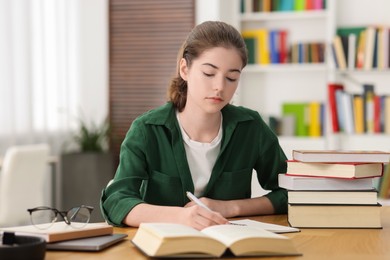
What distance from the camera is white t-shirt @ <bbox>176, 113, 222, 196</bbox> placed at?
2230mm

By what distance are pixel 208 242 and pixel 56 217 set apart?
39 cm

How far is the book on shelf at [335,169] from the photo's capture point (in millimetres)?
1877

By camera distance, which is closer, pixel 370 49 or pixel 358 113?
pixel 358 113

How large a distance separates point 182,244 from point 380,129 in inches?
143

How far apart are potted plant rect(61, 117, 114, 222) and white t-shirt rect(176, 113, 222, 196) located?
3.66 meters

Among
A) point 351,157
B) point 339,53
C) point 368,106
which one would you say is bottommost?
point 368,106

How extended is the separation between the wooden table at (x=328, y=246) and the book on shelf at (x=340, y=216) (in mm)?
28

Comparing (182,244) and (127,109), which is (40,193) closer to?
(127,109)

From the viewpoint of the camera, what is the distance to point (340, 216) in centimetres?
189

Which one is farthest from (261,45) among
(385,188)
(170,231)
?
(170,231)

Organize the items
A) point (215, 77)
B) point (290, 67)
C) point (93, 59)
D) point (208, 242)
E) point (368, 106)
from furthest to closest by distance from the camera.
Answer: point (93, 59)
point (290, 67)
point (368, 106)
point (215, 77)
point (208, 242)

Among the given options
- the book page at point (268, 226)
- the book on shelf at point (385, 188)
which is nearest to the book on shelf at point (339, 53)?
the book on shelf at point (385, 188)

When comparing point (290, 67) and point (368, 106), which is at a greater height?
point (290, 67)

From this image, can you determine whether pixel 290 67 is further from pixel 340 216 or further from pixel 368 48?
pixel 340 216
